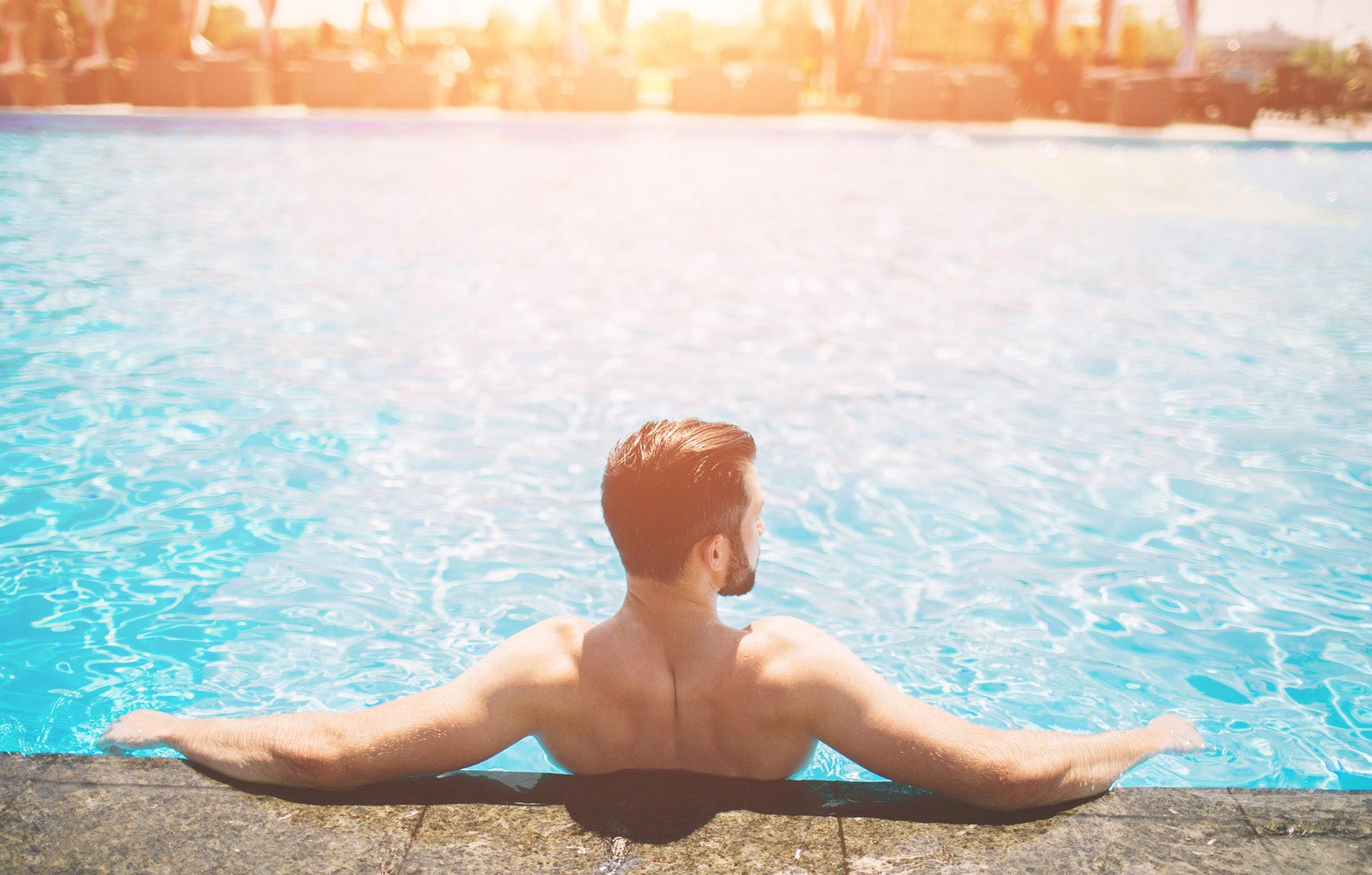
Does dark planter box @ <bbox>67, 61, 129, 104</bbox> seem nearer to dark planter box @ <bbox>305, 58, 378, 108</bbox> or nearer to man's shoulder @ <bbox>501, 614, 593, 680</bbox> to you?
dark planter box @ <bbox>305, 58, 378, 108</bbox>

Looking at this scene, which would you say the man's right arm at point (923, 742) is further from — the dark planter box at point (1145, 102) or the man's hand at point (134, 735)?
the dark planter box at point (1145, 102)

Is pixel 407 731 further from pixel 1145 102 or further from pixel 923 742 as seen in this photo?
pixel 1145 102

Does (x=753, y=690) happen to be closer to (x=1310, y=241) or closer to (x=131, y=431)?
(x=131, y=431)

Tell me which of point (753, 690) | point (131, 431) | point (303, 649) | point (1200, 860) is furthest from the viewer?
point (131, 431)

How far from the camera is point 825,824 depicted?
1677 mm

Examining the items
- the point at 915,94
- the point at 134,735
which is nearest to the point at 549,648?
the point at 134,735

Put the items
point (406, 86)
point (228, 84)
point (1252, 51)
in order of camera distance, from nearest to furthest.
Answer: point (228, 84) → point (406, 86) → point (1252, 51)

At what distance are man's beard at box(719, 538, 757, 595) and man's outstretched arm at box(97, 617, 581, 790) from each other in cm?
29

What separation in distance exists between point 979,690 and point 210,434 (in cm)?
330

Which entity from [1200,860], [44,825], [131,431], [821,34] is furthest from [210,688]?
[821,34]

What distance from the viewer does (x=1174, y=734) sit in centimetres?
212

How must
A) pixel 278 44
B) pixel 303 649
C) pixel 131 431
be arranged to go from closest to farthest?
pixel 303 649, pixel 131 431, pixel 278 44

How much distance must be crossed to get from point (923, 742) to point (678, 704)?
41 cm

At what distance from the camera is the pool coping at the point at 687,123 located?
14.8 meters
